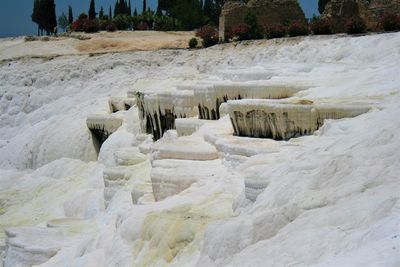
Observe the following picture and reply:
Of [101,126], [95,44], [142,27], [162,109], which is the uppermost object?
[142,27]

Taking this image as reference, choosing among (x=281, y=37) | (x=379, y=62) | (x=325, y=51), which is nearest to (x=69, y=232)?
(x=379, y=62)

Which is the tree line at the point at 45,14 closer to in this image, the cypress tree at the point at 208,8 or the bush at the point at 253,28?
the cypress tree at the point at 208,8

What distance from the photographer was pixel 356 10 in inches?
795

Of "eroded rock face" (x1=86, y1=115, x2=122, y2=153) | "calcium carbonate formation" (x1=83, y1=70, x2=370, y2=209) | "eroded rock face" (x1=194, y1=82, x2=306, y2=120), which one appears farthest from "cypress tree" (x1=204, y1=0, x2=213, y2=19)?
"eroded rock face" (x1=194, y1=82, x2=306, y2=120)

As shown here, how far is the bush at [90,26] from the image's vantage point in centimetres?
3322

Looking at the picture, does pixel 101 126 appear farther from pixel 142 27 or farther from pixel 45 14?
pixel 45 14

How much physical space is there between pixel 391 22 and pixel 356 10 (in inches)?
107

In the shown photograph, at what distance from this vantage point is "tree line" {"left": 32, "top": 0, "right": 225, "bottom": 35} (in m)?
35.5

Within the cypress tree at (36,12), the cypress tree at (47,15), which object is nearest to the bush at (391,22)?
the cypress tree at (47,15)

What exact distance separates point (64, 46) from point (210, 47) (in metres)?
8.44

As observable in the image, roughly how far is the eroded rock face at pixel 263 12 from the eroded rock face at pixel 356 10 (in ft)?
10.2

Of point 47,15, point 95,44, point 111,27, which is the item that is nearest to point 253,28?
point 95,44

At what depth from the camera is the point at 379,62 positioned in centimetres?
1455

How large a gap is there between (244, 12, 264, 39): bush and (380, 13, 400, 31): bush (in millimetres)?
4543
